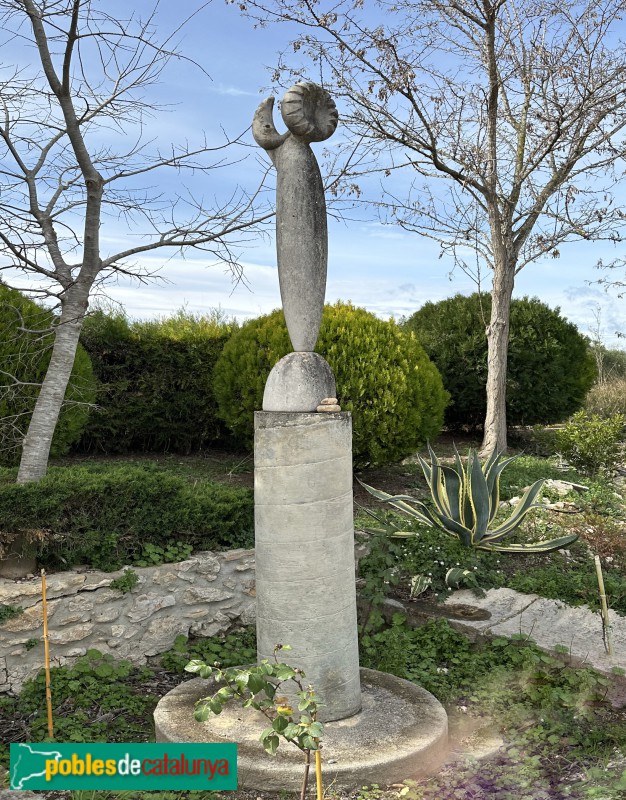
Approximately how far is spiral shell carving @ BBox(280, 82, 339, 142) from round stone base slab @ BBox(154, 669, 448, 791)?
2.77m

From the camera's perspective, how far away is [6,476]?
548 cm

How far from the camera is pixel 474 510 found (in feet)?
18.8

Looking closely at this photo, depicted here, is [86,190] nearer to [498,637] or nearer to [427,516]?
[427,516]

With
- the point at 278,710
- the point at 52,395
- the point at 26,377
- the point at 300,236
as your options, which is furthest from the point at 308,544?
the point at 26,377

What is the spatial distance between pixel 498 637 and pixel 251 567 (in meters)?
1.77

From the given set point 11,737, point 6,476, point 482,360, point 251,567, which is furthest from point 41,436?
point 482,360

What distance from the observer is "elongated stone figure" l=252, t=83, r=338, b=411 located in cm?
351

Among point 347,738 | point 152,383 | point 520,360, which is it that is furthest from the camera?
point 520,360

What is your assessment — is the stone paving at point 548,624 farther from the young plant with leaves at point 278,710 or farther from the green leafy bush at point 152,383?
the green leafy bush at point 152,383

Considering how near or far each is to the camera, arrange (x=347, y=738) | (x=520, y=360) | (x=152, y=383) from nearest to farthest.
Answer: (x=347, y=738) → (x=152, y=383) → (x=520, y=360)

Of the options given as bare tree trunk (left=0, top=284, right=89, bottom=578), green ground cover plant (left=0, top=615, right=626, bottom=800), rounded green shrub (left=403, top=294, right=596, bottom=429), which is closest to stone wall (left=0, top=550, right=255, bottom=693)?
green ground cover plant (left=0, top=615, right=626, bottom=800)

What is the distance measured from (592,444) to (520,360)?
3.29m

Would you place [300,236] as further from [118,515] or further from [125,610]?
[125,610]

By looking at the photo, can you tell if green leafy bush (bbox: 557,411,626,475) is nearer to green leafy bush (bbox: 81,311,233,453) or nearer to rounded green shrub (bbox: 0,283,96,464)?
green leafy bush (bbox: 81,311,233,453)
